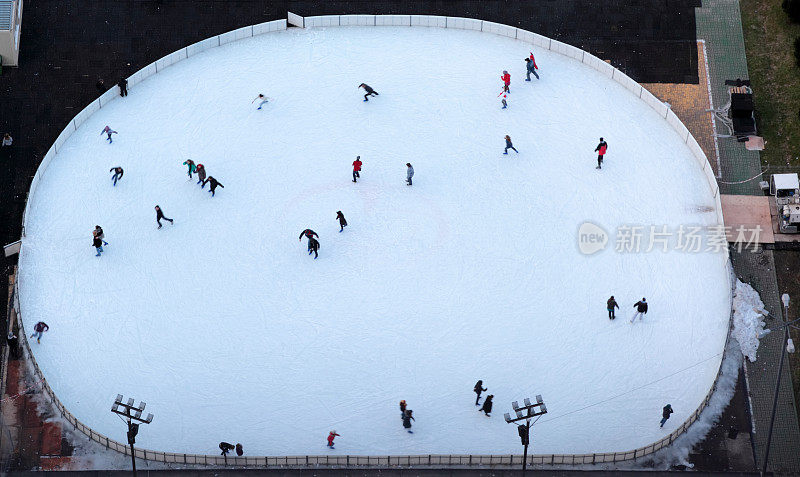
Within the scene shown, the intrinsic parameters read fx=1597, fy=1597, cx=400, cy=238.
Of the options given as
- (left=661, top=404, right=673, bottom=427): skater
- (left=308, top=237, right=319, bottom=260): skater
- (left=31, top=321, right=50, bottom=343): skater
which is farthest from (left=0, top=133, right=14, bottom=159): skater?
(left=661, top=404, right=673, bottom=427): skater

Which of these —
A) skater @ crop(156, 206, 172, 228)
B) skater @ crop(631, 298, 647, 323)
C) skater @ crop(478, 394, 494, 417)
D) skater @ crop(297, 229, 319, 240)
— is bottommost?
skater @ crop(478, 394, 494, 417)

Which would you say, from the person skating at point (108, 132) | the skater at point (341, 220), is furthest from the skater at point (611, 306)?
the person skating at point (108, 132)

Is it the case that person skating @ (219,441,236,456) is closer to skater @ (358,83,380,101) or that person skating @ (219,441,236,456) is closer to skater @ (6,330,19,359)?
skater @ (6,330,19,359)

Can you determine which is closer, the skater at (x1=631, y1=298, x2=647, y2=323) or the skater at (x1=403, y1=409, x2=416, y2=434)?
the skater at (x1=403, y1=409, x2=416, y2=434)

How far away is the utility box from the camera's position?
73.1 meters

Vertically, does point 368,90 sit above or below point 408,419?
above

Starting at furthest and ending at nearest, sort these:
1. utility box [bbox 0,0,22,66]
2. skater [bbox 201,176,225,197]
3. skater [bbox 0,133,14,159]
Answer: utility box [bbox 0,0,22,66]
skater [bbox 0,133,14,159]
skater [bbox 201,176,225,197]

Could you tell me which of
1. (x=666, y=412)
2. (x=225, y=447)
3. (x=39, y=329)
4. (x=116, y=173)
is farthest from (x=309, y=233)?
(x=666, y=412)

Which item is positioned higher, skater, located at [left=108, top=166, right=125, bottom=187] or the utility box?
the utility box

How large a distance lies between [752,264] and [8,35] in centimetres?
3478

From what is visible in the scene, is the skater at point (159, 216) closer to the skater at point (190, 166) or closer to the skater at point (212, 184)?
the skater at point (212, 184)

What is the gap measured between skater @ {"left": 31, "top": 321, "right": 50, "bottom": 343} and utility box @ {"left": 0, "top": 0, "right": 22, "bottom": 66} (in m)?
16.8

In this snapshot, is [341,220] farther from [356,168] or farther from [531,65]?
[531,65]

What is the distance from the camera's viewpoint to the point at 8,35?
7300cm
